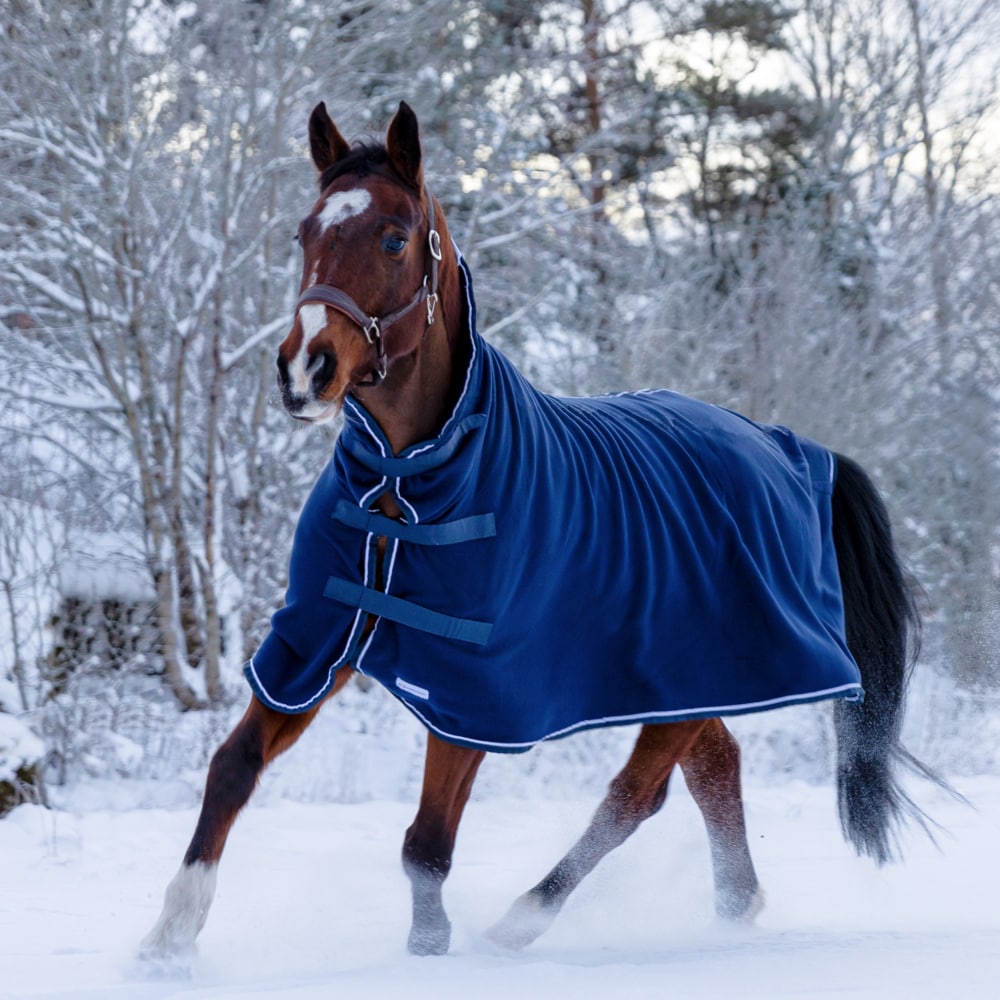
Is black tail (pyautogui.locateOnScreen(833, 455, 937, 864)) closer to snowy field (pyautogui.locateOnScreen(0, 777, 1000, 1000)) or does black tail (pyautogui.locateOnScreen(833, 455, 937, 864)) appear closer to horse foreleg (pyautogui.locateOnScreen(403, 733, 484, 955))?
snowy field (pyautogui.locateOnScreen(0, 777, 1000, 1000))

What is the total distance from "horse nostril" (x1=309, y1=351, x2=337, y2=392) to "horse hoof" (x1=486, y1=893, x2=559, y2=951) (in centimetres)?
161

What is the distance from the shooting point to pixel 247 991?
7.91 ft

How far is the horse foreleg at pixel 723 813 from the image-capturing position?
12.4ft

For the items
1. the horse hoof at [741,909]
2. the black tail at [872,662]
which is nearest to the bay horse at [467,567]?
the horse hoof at [741,909]

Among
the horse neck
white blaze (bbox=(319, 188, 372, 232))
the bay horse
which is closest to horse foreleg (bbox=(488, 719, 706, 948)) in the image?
the bay horse

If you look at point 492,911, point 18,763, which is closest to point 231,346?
point 18,763

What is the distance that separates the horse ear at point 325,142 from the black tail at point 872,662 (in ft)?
7.24

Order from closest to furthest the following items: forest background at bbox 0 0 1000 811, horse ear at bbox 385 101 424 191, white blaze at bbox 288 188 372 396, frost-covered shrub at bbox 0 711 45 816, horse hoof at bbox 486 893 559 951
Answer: white blaze at bbox 288 188 372 396 < horse ear at bbox 385 101 424 191 < horse hoof at bbox 486 893 559 951 < frost-covered shrub at bbox 0 711 45 816 < forest background at bbox 0 0 1000 811

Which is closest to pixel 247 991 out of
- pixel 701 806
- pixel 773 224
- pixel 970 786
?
pixel 701 806

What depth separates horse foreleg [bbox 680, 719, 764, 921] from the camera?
12.4 ft

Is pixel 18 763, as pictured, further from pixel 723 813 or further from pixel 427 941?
pixel 723 813

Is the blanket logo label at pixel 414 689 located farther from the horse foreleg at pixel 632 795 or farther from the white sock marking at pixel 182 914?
the horse foreleg at pixel 632 795

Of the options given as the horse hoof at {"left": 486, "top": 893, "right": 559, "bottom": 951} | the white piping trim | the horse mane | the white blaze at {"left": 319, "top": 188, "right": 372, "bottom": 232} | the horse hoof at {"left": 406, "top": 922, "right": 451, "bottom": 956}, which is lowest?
the horse hoof at {"left": 486, "top": 893, "right": 559, "bottom": 951}

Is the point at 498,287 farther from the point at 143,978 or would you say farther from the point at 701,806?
the point at 143,978
